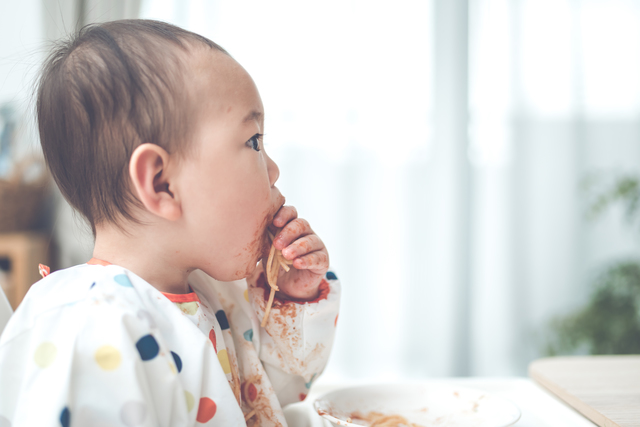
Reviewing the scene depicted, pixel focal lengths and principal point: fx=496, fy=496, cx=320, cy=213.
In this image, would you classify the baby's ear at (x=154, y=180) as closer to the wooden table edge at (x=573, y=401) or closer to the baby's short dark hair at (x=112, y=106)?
the baby's short dark hair at (x=112, y=106)

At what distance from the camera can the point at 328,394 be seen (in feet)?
2.05

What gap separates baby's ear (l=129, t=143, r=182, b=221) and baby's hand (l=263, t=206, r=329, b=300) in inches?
5.9

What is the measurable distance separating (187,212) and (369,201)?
161cm

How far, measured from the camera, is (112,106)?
53 cm

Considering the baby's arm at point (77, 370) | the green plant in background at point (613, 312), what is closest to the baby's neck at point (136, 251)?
the baby's arm at point (77, 370)

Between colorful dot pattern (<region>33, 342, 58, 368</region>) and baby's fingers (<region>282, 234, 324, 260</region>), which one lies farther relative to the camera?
baby's fingers (<region>282, 234, 324, 260</region>)

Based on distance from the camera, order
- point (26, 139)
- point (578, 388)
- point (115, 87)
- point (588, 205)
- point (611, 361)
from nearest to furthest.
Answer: point (115, 87) → point (578, 388) → point (611, 361) → point (26, 139) → point (588, 205)

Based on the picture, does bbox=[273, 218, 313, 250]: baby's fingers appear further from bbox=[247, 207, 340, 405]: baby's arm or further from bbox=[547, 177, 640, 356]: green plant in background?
bbox=[547, 177, 640, 356]: green plant in background

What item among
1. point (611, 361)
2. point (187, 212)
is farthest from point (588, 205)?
point (187, 212)

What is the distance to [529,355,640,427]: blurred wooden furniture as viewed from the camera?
0.55 meters

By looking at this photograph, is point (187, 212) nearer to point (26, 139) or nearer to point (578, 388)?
point (578, 388)

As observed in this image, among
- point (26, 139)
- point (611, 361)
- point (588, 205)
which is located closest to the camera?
point (611, 361)

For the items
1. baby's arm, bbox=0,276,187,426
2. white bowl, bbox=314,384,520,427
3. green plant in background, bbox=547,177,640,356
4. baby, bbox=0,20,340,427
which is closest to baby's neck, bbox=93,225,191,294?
baby, bbox=0,20,340,427

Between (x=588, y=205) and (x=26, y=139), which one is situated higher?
(x=26, y=139)
